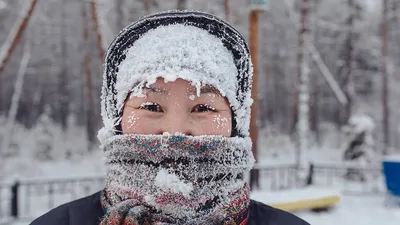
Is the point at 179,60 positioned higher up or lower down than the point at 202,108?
higher up

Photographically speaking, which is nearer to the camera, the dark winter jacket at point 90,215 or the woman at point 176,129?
the woman at point 176,129

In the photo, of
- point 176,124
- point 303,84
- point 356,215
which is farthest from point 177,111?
point 303,84

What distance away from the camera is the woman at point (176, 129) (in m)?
1.17

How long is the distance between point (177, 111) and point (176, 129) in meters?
0.06

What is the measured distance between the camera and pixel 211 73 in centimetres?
132

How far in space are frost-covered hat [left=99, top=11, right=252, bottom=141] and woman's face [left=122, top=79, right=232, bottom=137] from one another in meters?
0.04

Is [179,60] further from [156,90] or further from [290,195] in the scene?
[290,195]

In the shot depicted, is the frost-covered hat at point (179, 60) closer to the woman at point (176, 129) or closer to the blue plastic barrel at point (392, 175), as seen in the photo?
the woman at point (176, 129)

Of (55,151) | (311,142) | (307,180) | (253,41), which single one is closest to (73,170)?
(55,151)

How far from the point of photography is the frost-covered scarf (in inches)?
45.0

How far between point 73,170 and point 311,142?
683 inches

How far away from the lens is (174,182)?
1.15 metres

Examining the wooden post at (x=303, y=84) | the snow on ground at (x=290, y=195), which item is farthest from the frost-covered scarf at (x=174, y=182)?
the wooden post at (x=303, y=84)

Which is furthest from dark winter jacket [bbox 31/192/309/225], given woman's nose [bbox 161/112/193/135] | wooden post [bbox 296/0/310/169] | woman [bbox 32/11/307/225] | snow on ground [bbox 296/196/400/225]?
wooden post [bbox 296/0/310/169]
